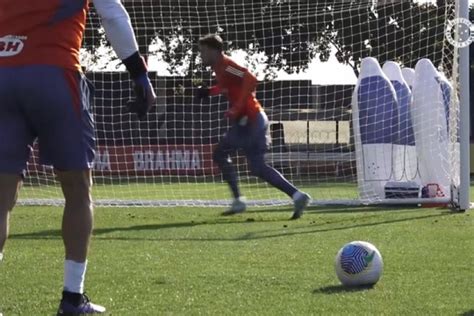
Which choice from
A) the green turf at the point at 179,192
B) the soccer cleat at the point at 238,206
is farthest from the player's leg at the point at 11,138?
the green turf at the point at 179,192

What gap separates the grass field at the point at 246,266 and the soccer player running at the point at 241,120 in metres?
0.41

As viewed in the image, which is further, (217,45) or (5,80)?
(217,45)

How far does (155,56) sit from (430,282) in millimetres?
14777

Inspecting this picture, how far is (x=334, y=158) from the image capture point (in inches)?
940

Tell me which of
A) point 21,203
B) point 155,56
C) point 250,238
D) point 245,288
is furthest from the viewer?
point 155,56

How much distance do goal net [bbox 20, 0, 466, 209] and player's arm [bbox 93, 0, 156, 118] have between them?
340 centimetres

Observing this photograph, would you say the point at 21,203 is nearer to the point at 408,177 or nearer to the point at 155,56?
the point at 408,177

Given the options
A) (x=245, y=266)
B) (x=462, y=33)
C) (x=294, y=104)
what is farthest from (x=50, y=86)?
(x=294, y=104)

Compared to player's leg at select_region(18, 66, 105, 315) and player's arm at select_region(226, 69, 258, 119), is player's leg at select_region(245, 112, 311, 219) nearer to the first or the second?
player's arm at select_region(226, 69, 258, 119)

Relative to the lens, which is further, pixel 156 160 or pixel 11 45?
pixel 156 160

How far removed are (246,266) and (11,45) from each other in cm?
250

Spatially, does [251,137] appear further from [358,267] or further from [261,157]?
[358,267]

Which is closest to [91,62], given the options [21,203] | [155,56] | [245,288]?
[155,56]

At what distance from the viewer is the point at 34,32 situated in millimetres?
3938
